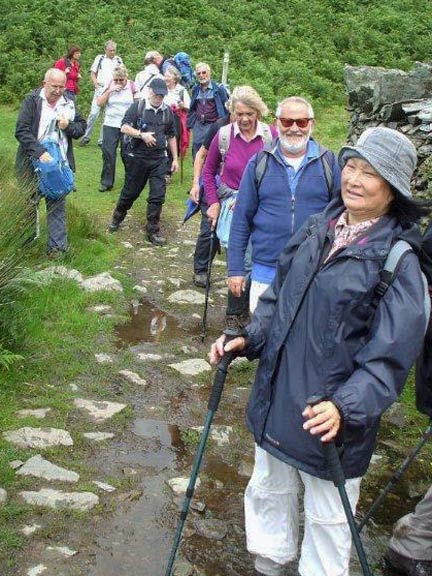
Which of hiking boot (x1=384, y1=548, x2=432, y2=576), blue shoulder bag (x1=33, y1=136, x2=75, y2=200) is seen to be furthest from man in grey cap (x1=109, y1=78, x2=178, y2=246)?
hiking boot (x1=384, y1=548, x2=432, y2=576)

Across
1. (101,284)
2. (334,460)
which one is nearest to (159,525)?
(334,460)

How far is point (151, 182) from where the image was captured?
408 inches

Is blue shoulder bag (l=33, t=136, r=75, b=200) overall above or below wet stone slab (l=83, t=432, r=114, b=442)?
above

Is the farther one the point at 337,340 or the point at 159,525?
the point at 159,525

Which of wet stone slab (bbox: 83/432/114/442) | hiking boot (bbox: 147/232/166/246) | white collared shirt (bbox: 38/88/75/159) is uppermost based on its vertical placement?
white collared shirt (bbox: 38/88/75/159)

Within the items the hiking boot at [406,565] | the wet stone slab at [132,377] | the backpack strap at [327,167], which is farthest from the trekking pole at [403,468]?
the wet stone slab at [132,377]

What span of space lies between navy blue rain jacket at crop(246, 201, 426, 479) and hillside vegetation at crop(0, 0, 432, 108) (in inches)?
638

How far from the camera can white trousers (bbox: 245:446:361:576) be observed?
10.7 ft

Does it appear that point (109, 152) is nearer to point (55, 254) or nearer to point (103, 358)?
point (55, 254)

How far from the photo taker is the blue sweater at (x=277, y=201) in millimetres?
5160

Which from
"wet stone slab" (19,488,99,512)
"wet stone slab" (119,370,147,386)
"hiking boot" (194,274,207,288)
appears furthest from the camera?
"hiking boot" (194,274,207,288)

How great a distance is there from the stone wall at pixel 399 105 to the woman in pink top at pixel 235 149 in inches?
102

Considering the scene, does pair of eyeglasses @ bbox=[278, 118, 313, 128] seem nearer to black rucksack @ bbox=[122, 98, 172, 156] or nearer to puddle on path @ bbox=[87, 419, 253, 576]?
puddle on path @ bbox=[87, 419, 253, 576]

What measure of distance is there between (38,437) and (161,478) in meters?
0.88
